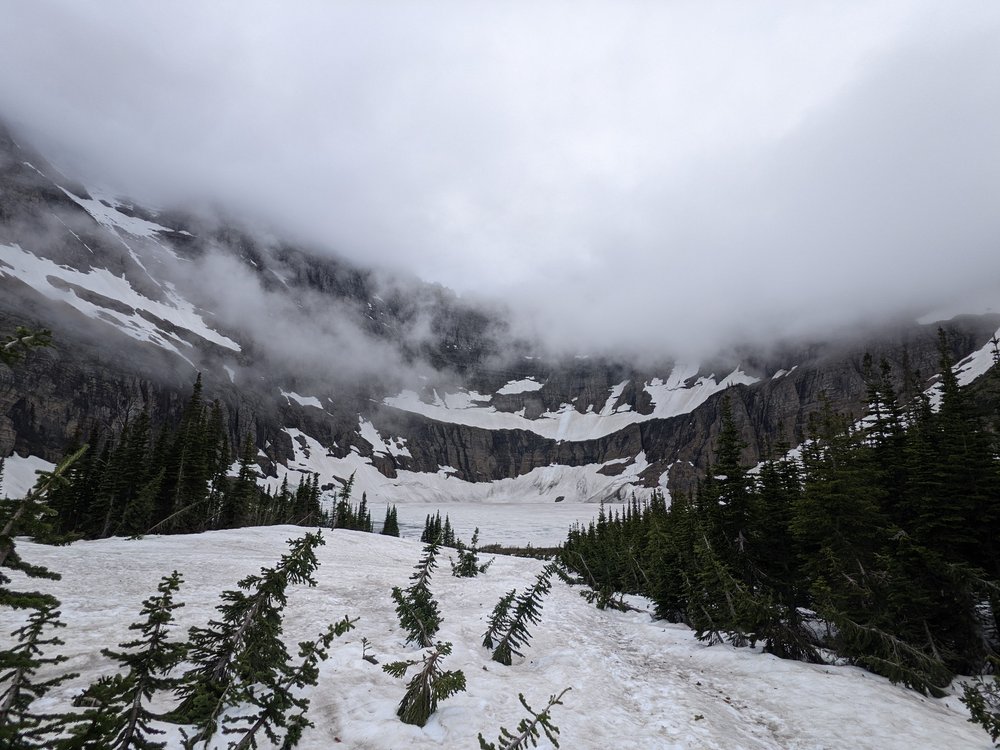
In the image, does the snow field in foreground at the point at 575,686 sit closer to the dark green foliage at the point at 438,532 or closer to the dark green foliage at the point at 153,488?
the dark green foliage at the point at 438,532

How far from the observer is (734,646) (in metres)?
16.3

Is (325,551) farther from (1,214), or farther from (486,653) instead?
(1,214)

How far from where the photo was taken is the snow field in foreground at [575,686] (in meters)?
8.03

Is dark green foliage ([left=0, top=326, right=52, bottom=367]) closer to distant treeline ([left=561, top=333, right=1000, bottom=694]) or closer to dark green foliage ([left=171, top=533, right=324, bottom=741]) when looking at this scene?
dark green foliage ([left=171, top=533, right=324, bottom=741])

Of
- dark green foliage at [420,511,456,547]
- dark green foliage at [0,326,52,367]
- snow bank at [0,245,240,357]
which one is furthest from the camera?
snow bank at [0,245,240,357]

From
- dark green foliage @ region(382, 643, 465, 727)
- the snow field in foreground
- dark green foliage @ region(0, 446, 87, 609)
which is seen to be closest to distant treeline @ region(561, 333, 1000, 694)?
the snow field in foreground

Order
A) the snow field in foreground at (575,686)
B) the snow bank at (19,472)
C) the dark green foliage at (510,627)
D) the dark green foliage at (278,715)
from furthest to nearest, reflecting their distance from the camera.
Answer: the snow bank at (19,472) < the dark green foliage at (510,627) < the snow field in foreground at (575,686) < the dark green foliage at (278,715)

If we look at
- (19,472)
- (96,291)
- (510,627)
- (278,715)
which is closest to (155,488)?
(510,627)

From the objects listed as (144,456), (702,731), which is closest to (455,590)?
(702,731)

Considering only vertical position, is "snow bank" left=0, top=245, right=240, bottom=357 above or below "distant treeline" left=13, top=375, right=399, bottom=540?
above

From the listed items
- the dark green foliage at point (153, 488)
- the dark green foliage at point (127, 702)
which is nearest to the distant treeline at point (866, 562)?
the dark green foliage at point (127, 702)

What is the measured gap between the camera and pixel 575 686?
34.7 ft

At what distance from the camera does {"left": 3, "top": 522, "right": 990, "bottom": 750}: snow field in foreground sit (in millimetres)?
8031

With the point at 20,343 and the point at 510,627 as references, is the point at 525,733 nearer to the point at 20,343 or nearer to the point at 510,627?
the point at 20,343
